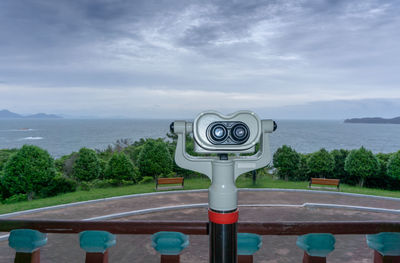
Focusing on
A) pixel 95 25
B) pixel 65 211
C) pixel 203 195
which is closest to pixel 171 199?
pixel 203 195

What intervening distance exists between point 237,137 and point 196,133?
0.15 metres

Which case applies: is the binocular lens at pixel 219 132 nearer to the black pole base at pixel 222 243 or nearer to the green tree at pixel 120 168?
the black pole base at pixel 222 243

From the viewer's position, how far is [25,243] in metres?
1.32

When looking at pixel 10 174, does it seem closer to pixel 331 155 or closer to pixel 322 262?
pixel 322 262

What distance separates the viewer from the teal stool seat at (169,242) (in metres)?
1.26

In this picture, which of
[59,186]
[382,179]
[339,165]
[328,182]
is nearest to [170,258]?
[328,182]

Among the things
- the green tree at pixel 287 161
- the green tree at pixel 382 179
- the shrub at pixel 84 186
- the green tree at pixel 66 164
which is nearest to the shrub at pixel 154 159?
the shrub at pixel 84 186

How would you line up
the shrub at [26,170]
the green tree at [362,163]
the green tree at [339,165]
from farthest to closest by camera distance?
the green tree at [339,165] < the green tree at [362,163] < the shrub at [26,170]

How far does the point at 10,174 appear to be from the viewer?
11.3m

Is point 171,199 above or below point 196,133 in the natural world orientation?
below

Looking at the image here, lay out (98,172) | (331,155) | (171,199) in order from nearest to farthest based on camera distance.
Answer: (171,199)
(98,172)
(331,155)

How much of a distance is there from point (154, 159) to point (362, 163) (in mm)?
10773

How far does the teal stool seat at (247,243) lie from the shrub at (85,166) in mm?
13589

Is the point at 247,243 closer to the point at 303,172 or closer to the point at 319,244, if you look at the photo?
the point at 319,244
